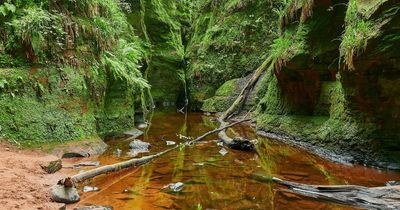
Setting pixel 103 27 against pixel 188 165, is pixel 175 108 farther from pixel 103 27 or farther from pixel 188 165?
pixel 188 165

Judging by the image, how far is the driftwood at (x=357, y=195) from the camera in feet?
16.3

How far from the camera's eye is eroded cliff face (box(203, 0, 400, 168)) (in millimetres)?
7172

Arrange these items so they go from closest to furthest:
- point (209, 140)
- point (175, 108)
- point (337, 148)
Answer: point (337, 148) < point (209, 140) < point (175, 108)

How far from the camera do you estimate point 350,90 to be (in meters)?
8.21

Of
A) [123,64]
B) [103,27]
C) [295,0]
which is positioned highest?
[295,0]

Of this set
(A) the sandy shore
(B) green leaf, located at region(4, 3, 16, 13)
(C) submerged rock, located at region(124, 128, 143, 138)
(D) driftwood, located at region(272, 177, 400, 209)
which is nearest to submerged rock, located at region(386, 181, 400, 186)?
(D) driftwood, located at region(272, 177, 400, 209)

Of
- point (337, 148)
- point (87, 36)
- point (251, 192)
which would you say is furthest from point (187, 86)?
point (251, 192)

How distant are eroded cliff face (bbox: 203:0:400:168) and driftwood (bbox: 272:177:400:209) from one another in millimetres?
2535

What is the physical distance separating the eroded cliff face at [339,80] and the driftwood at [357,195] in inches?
99.8

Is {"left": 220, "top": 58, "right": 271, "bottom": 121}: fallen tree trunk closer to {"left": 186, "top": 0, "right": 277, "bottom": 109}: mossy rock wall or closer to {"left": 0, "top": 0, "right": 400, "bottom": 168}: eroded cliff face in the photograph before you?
{"left": 0, "top": 0, "right": 400, "bottom": 168}: eroded cliff face

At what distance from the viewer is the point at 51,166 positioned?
22.0 ft

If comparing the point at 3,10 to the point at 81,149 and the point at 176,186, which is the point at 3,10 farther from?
the point at 176,186

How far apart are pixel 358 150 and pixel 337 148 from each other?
Answer: 0.69 metres

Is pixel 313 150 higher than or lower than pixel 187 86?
lower
